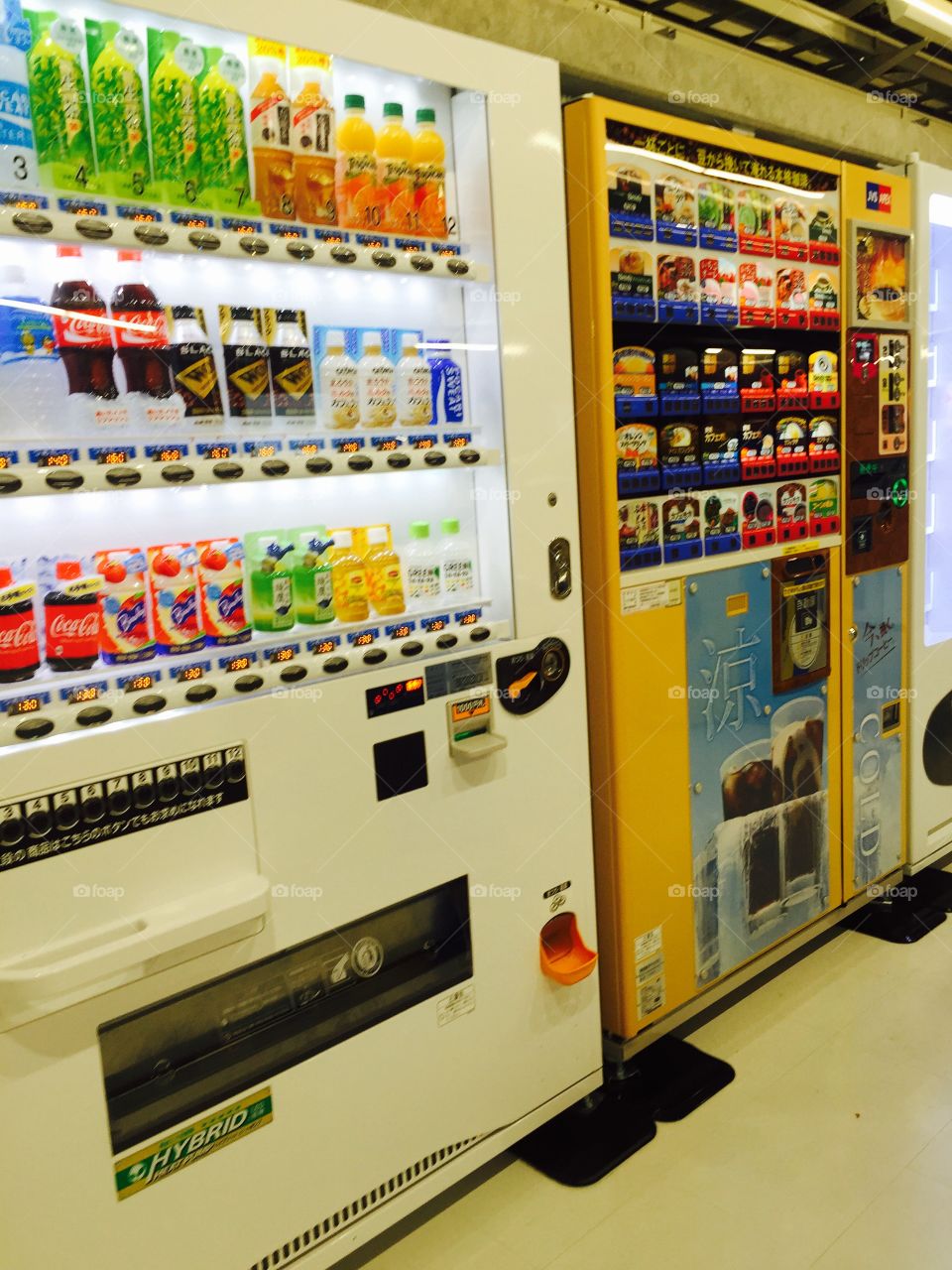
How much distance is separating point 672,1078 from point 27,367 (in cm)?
220

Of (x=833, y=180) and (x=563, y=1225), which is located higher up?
(x=833, y=180)

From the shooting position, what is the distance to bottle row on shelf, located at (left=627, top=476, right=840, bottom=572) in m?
2.47

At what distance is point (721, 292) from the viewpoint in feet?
8.64

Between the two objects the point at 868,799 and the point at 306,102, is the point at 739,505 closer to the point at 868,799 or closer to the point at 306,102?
the point at 868,799

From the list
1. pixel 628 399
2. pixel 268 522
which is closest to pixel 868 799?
pixel 628 399

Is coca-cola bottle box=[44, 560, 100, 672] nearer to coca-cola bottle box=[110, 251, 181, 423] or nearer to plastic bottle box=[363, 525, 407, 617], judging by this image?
coca-cola bottle box=[110, 251, 181, 423]

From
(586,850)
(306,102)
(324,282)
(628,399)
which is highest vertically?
(306,102)

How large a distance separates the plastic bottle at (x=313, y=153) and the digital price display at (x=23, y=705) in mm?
984

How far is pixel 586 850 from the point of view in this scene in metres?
2.42

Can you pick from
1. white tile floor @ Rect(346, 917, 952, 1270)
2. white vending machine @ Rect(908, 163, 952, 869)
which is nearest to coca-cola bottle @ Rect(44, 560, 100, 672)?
white tile floor @ Rect(346, 917, 952, 1270)

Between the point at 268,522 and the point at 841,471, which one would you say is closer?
the point at 268,522

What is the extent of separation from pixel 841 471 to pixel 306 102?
1.90m

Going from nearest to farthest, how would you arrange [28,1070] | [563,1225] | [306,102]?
[28,1070] < [306,102] < [563,1225]

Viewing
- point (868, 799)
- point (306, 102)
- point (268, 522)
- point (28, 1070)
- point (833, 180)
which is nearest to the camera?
point (28, 1070)
